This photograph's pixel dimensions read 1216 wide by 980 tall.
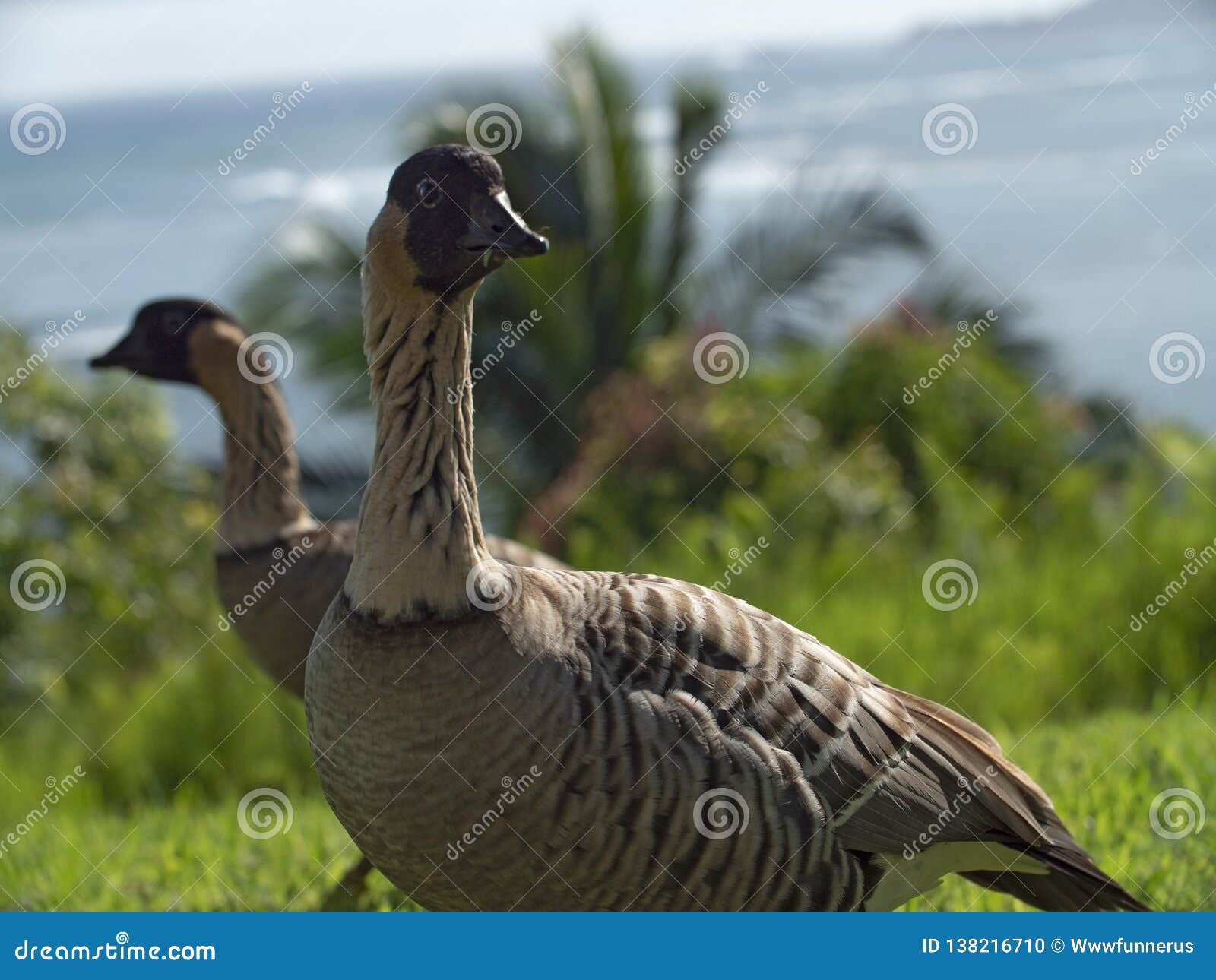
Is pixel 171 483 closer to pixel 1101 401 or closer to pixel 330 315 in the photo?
pixel 330 315

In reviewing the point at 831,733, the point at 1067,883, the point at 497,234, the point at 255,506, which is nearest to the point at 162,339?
the point at 255,506

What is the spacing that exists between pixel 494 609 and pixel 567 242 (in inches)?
355

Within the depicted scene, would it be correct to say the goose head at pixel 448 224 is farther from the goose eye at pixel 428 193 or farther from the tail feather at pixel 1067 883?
the tail feather at pixel 1067 883

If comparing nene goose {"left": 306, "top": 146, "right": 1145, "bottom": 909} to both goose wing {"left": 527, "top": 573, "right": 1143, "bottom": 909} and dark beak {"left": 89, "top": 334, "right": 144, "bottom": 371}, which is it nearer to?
goose wing {"left": 527, "top": 573, "right": 1143, "bottom": 909}

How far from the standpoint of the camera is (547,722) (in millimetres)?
3164

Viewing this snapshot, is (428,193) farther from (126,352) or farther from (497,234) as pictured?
(126,352)

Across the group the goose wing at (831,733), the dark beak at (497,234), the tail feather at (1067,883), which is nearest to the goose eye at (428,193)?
the dark beak at (497,234)

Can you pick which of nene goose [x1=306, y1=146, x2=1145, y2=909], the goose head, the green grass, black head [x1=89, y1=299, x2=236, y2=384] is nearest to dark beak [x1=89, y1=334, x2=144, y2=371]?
black head [x1=89, y1=299, x2=236, y2=384]

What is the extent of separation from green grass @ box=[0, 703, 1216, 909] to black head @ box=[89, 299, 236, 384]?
2.14 m

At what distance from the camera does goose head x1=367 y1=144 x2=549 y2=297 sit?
326 cm

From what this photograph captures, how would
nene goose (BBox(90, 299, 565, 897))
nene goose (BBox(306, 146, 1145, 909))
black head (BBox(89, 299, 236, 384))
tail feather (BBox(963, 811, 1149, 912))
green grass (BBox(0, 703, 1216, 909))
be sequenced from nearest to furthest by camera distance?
nene goose (BBox(306, 146, 1145, 909)) → tail feather (BBox(963, 811, 1149, 912)) → green grass (BBox(0, 703, 1216, 909)) → nene goose (BBox(90, 299, 565, 897)) → black head (BBox(89, 299, 236, 384))

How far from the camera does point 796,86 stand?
2408cm

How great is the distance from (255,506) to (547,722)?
258 cm

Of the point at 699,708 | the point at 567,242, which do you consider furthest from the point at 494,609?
the point at 567,242
